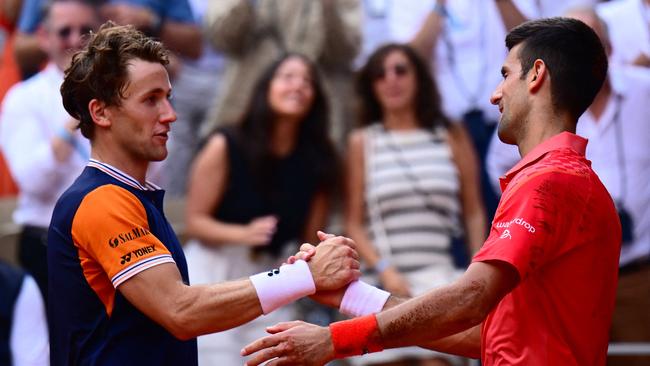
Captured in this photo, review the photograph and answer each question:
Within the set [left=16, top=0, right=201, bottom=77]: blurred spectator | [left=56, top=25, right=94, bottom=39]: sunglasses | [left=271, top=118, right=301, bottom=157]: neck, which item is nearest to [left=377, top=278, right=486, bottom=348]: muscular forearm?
[left=271, top=118, right=301, bottom=157]: neck

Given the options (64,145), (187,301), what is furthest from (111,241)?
(64,145)

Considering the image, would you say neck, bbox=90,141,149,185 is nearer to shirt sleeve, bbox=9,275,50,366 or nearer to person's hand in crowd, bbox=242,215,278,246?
shirt sleeve, bbox=9,275,50,366

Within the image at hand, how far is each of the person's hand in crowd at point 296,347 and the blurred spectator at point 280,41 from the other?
10.9 feet

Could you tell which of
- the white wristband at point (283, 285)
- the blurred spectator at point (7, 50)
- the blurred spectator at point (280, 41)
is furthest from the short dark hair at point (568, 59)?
the blurred spectator at point (7, 50)

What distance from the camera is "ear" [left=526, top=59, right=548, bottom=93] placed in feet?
13.0

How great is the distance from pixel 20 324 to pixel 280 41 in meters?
2.37

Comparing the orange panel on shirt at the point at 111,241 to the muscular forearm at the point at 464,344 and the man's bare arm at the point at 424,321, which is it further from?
the muscular forearm at the point at 464,344

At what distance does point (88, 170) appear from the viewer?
4129 millimetres

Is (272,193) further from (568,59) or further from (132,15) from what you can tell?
(568,59)

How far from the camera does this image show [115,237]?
3.91m

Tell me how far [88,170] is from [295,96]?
2.94m

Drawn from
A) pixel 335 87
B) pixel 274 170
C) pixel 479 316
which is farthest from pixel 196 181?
pixel 479 316

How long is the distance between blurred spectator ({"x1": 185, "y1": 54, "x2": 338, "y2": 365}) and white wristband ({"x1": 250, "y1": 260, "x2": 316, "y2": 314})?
102 inches

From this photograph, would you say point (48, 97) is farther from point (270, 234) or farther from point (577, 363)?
point (577, 363)
